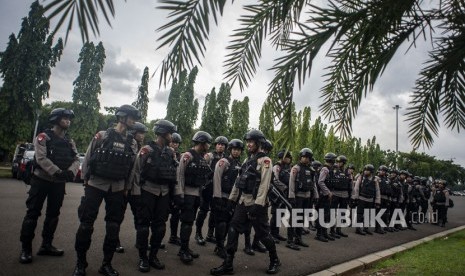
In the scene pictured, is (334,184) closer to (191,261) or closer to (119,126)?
(191,261)

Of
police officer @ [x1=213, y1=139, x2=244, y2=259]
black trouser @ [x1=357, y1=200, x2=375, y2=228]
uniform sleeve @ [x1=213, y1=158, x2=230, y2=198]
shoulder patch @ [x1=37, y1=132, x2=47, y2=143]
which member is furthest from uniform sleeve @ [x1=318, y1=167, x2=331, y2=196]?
shoulder patch @ [x1=37, y1=132, x2=47, y2=143]

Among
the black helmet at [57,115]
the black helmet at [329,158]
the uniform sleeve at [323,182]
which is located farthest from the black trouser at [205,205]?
the black helmet at [329,158]

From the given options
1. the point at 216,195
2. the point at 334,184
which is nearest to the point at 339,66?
the point at 216,195

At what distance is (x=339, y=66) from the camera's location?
2.20m

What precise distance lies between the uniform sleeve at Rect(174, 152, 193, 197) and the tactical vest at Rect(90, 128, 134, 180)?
103cm

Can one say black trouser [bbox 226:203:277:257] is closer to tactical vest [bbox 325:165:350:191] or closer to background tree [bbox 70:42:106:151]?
tactical vest [bbox 325:165:350:191]

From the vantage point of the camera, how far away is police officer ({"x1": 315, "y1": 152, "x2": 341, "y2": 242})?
298 inches

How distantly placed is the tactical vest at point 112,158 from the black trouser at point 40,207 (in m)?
1.03

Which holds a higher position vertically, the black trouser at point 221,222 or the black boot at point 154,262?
the black trouser at point 221,222

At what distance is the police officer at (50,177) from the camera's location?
4000mm

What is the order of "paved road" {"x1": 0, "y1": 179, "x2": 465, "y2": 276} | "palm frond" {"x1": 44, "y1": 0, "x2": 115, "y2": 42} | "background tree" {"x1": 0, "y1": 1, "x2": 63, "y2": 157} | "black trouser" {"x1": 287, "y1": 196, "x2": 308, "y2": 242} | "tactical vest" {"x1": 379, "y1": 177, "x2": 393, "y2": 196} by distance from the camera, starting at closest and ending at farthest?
1. "palm frond" {"x1": 44, "y1": 0, "x2": 115, "y2": 42}
2. "paved road" {"x1": 0, "y1": 179, "x2": 465, "y2": 276}
3. "black trouser" {"x1": 287, "y1": 196, "x2": 308, "y2": 242}
4. "tactical vest" {"x1": 379, "y1": 177, "x2": 393, "y2": 196}
5. "background tree" {"x1": 0, "y1": 1, "x2": 63, "y2": 157}

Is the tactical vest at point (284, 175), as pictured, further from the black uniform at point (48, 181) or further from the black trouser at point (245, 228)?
the black uniform at point (48, 181)

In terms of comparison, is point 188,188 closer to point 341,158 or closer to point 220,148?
point 220,148

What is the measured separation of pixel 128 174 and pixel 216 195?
1.66 metres
